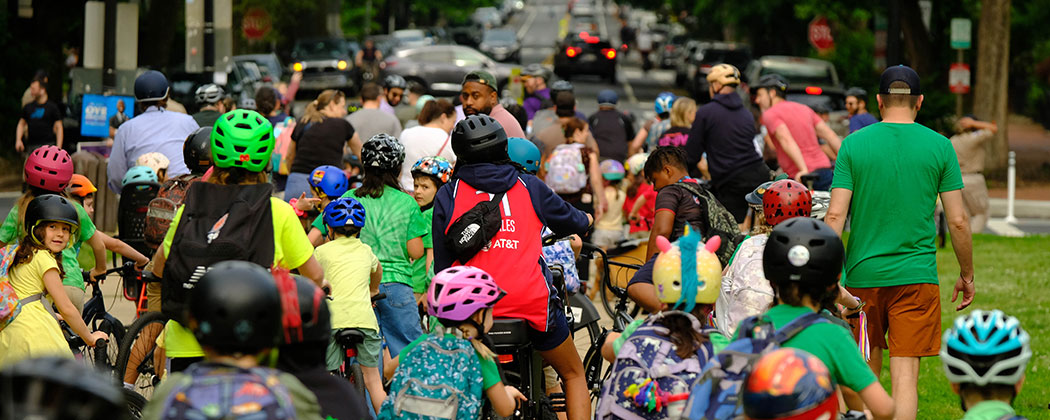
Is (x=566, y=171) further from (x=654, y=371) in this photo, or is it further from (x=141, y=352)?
(x=654, y=371)

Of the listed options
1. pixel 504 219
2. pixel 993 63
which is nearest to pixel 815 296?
pixel 504 219

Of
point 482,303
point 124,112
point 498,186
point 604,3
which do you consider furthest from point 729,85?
point 604,3

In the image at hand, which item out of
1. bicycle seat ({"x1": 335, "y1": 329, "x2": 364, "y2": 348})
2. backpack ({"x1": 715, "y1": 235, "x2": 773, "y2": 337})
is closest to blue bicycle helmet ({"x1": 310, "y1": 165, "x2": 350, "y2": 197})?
bicycle seat ({"x1": 335, "y1": 329, "x2": 364, "y2": 348})

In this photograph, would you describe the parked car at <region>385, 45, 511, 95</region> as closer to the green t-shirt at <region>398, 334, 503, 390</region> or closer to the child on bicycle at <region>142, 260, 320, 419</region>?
the green t-shirt at <region>398, 334, 503, 390</region>

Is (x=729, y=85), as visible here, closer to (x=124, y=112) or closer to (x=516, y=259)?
(x=516, y=259)

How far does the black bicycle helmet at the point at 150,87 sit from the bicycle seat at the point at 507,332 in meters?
4.53

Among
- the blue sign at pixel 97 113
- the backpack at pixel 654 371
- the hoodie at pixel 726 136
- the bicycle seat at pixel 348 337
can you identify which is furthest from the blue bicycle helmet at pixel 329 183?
the blue sign at pixel 97 113

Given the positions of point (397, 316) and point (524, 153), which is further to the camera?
point (524, 153)

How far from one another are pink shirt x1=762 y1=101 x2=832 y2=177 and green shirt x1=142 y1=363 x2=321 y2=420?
851cm

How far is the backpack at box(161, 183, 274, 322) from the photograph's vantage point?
17.6 ft

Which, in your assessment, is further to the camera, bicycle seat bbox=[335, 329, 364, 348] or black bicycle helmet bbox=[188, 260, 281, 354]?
bicycle seat bbox=[335, 329, 364, 348]

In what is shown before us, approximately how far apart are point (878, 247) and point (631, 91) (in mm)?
38519

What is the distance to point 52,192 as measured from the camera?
729cm

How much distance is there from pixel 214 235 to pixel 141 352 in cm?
276
